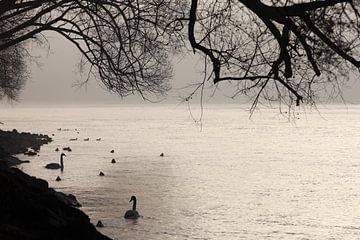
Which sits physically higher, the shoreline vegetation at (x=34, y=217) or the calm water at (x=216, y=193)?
the shoreline vegetation at (x=34, y=217)

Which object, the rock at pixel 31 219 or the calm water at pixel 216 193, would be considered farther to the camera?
the calm water at pixel 216 193

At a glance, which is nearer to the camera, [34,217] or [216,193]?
[34,217]

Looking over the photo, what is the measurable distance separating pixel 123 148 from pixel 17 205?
61.9m

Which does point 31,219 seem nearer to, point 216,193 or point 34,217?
point 34,217

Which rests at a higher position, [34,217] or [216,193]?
[34,217]

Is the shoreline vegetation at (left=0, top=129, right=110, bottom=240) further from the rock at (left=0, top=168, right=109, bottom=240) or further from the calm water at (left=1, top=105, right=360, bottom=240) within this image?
A: the calm water at (left=1, top=105, right=360, bottom=240)

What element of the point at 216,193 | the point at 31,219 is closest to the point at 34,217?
the point at 31,219

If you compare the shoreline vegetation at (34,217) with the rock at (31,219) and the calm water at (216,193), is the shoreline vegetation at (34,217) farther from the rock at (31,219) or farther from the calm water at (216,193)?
the calm water at (216,193)

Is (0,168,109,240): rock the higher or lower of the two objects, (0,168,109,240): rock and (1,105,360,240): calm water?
the higher

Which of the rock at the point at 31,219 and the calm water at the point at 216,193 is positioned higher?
the rock at the point at 31,219

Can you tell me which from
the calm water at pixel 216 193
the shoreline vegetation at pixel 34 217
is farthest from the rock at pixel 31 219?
the calm water at pixel 216 193

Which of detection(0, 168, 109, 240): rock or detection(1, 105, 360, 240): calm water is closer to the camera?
detection(0, 168, 109, 240): rock

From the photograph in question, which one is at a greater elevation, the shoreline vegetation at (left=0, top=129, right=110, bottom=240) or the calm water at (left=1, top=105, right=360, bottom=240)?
the shoreline vegetation at (left=0, top=129, right=110, bottom=240)

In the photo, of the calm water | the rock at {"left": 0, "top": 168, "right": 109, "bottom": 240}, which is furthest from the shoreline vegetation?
the calm water
